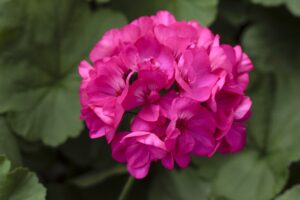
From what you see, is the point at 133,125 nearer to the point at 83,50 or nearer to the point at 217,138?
the point at 217,138

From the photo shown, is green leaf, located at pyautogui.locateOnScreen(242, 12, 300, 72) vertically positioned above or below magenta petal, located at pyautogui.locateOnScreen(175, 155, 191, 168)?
below

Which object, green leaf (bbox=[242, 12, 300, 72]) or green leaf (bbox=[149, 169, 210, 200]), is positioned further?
green leaf (bbox=[242, 12, 300, 72])

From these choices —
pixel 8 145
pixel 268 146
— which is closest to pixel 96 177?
pixel 8 145

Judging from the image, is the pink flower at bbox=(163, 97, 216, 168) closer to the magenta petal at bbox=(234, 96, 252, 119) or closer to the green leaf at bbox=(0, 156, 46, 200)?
the magenta petal at bbox=(234, 96, 252, 119)

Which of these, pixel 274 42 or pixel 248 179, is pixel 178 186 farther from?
pixel 274 42

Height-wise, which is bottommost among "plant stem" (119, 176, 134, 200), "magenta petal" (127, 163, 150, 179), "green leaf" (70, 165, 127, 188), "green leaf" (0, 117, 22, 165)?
"green leaf" (70, 165, 127, 188)

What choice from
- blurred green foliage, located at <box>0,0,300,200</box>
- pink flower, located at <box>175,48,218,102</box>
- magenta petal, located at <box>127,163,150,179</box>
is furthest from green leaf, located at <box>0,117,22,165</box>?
pink flower, located at <box>175,48,218,102</box>
